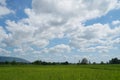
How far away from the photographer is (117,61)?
15075 centimetres

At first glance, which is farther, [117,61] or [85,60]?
[85,60]

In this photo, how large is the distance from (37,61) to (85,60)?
60294 mm

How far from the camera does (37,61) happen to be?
14538 cm

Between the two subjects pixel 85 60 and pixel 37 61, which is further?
pixel 85 60

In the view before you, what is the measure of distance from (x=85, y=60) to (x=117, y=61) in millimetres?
44107

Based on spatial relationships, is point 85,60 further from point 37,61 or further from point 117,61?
point 37,61

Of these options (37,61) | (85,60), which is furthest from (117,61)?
(37,61)

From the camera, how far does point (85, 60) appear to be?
191m

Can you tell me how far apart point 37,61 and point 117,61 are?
58.5 m
